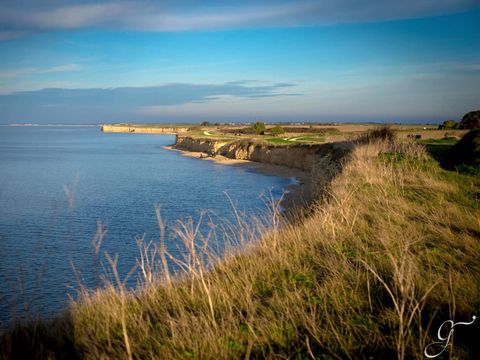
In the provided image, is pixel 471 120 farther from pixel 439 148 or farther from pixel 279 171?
pixel 279 171

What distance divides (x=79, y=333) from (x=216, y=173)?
4007cm

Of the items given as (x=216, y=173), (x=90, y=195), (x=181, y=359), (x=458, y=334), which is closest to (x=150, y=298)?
(x=181, y=359)

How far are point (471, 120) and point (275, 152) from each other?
22645 millimetres

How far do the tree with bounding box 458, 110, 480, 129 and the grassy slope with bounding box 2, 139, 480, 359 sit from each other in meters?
31.3

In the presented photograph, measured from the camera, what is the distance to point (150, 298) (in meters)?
6.10

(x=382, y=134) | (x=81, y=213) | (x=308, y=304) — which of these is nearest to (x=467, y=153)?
(x=382, y=134)

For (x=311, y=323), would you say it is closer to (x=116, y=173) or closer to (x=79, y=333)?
(x=79, y=333)

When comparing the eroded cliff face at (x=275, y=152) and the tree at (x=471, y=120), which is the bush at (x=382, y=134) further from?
the tree at (x=471, y=120)

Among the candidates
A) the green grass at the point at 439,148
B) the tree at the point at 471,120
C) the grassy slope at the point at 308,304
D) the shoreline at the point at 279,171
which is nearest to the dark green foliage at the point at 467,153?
the green grass at the point at 439,148

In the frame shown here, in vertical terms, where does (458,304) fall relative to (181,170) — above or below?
above

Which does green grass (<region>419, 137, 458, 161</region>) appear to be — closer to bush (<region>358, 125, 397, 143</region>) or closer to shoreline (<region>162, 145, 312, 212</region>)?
bush (<region>358, 125, 397, 143</region>)

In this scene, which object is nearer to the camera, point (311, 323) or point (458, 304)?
point (311, 323)

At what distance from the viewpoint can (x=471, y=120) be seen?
37.7m

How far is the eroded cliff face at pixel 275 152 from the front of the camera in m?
38.3
